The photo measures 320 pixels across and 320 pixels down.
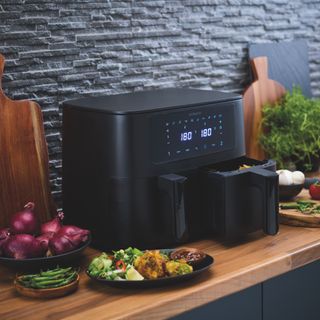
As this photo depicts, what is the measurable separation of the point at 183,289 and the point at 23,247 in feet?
1.11

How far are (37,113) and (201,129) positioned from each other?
42cm

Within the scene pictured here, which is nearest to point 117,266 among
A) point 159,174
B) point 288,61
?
point 159,174

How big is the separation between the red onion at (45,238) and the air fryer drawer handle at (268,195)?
467 millimetres

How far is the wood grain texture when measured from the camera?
172 cm

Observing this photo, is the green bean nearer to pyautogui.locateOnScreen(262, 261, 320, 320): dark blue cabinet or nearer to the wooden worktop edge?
the wooden worktop edge

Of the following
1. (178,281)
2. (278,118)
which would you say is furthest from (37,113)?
(278,118)

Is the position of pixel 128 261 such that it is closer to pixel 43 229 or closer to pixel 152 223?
pixel 152 223

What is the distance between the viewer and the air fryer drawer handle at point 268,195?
1.59 meters

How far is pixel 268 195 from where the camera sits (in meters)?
1.59

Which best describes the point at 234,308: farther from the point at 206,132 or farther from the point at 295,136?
the point at 295,136

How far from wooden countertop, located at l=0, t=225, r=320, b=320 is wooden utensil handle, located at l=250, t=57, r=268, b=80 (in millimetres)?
815

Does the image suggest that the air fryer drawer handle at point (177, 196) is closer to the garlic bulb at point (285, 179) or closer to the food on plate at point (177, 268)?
the food on plate at point (177, 268)

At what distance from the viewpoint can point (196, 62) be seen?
224 cm

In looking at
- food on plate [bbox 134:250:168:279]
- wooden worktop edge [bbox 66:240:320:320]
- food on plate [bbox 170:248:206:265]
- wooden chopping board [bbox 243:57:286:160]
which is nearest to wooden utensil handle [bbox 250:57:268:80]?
wooden chopping board [bbox 243:57:286:160]
